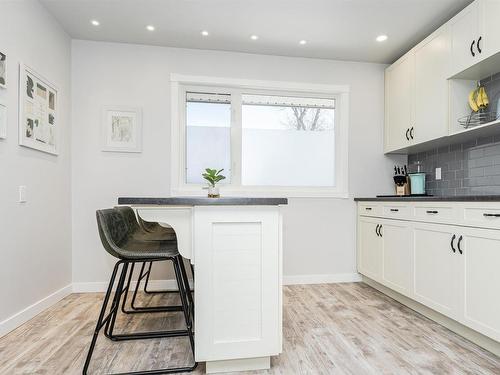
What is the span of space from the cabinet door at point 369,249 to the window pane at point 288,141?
627 mm

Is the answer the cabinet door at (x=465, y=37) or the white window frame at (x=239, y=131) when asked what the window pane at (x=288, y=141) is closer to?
the white window frame at (x=239, y=131)

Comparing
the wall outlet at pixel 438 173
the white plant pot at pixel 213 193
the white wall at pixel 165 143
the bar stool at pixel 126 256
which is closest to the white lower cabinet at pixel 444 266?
the white wall at pixel 165 143

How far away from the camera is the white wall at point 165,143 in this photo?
119 inches

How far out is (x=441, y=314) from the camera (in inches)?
87.0

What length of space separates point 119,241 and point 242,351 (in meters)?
0.94

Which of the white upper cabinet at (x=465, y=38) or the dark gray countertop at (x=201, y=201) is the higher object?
the white upper cabinet at (x=465, y=38)

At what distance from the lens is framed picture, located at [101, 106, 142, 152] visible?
120 inches

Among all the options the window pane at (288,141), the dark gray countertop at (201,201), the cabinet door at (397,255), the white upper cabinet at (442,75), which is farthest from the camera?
the window pane at (288,141)

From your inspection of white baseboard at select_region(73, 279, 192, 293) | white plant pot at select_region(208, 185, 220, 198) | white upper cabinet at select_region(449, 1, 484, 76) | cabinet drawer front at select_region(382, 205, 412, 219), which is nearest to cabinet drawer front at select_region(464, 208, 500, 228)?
cabinet drawer front at select_region(382, 205, 412, 219)

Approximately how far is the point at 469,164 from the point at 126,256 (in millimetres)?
2915

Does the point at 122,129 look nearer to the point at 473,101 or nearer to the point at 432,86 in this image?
the point at 432,86

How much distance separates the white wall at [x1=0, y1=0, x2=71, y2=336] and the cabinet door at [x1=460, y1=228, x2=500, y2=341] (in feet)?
10.2

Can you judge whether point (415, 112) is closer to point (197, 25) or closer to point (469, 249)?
point (469, 249)

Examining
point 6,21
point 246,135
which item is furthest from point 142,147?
point 6,21
